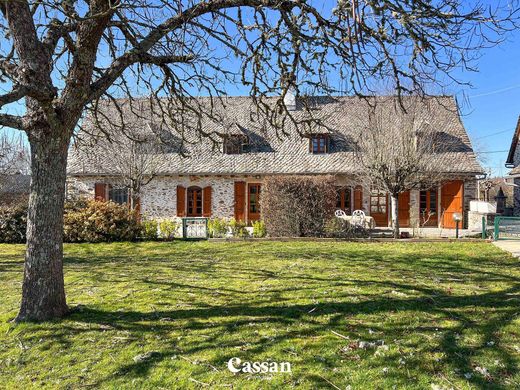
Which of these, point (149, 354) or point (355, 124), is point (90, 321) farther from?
point (355, 124)

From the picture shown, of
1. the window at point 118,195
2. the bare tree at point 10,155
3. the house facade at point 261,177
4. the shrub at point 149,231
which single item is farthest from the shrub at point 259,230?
the bare tree at point 10,155

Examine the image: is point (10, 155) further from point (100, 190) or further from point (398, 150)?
point (398, 150)

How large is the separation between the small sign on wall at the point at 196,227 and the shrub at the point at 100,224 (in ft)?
5.50

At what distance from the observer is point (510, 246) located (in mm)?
9445

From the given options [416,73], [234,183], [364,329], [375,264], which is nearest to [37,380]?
[364,329]

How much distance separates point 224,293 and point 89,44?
12.4 ft

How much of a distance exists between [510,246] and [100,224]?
A: 1268 centimetres

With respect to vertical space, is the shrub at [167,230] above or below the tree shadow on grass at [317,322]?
above

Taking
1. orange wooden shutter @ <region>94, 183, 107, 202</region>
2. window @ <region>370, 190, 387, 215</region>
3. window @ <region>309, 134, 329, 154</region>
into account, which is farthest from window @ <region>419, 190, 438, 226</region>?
orange wooden shutter @ <region>94, 183, 107, 202</region>

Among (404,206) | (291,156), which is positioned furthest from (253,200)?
(404,206)

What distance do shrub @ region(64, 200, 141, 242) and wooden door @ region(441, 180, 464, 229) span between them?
1370cm

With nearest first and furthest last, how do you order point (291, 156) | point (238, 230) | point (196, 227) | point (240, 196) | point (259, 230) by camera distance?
point (259, 230), point (238, 230), point (196, 227), point (240, 196), point (291, 156)

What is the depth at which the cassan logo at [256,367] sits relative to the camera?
2920 millimetres

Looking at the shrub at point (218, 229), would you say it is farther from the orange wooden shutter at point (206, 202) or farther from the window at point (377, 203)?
the window at point (377, 203)
